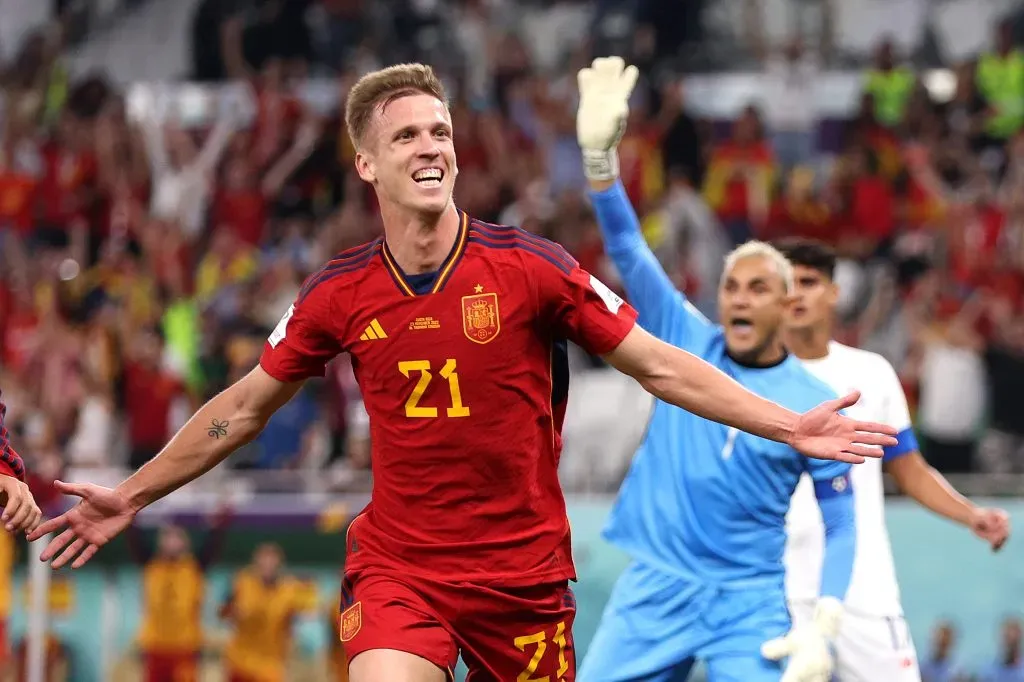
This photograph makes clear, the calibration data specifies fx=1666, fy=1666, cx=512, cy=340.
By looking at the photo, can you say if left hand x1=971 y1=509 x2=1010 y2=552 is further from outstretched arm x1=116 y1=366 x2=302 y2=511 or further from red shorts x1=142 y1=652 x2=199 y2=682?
red shorts x1=142 y1=652 x2=199 y2=682

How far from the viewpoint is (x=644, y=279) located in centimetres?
661

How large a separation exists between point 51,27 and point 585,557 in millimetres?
9405

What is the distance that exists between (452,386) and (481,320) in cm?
22

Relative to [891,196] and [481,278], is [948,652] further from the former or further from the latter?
[481,278]

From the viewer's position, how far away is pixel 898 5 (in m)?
16.3

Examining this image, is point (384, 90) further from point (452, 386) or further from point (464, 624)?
point (464, 624)

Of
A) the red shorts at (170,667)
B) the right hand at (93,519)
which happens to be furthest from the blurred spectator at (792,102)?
the right hand at (93,519)

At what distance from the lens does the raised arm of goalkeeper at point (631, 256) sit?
6609 mm

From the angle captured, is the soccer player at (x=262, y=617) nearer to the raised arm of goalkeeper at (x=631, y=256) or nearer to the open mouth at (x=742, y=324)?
the raised arm of goalkeeper at (x=631, y=256)

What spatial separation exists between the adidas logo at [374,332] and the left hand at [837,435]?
127 cm

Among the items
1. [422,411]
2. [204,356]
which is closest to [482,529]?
[422,411]

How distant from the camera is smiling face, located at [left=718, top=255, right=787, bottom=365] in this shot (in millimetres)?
6445

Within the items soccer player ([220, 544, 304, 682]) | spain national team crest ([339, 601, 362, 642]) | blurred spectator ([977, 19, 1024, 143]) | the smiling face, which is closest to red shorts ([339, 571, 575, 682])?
spain national team crest ([339, 601, 362, 642])

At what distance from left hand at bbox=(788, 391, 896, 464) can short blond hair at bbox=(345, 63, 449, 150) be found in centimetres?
151
